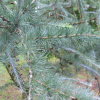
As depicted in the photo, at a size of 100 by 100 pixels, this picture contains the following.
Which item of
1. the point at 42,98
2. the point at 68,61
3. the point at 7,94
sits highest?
the point at 42,98

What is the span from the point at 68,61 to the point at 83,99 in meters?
0.59

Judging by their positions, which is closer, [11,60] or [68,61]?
[11,60]

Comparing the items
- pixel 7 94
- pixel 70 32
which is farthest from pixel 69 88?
pixel 7 94

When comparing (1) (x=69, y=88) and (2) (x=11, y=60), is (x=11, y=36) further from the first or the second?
(1) (x=69, y=88)

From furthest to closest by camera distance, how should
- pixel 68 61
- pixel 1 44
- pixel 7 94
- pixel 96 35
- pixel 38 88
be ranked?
pixel 7 94 → pixel 68 61 → pixel 96 35 → pixel 1 44 → pixel 38 88

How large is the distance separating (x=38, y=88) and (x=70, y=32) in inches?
10.2

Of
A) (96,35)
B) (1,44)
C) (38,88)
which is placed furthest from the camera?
(96,35)

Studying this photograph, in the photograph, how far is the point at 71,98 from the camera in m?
0.26

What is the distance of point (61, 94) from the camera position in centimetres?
27

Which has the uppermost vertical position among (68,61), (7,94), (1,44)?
(1,44)

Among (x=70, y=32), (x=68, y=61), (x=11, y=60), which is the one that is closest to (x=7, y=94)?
(x=68, y=61)

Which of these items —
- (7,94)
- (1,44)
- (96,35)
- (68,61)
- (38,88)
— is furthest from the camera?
(7,94)

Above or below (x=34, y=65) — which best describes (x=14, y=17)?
above

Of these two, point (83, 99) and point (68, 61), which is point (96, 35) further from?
point (68, 61)
